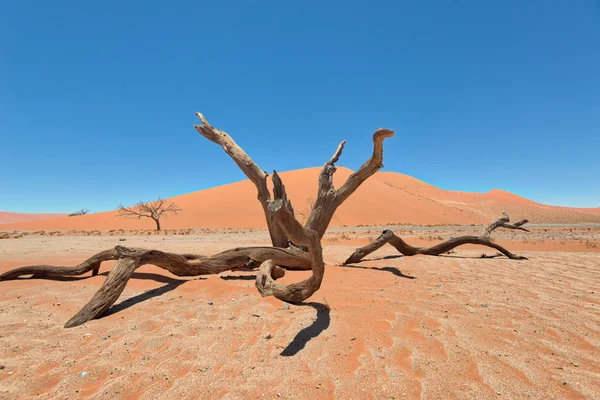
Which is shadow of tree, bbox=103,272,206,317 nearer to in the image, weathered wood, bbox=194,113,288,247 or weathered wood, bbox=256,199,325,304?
weathered wood, bbox=256,199,325,304

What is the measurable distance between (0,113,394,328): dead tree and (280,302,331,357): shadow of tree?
36cm

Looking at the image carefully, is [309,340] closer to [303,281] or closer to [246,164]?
[303,281]

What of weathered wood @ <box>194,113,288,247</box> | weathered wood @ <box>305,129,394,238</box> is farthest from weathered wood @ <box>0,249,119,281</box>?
weathered wood @ <box>305,129,394,238</box>

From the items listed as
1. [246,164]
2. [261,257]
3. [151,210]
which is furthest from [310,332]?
[151,210]

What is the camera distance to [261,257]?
5.20 m

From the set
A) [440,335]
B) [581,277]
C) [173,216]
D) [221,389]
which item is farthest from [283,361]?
[173,216]

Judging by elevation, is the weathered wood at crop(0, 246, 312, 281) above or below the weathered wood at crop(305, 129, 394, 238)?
below

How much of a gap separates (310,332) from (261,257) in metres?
2.45

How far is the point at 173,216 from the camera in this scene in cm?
4206

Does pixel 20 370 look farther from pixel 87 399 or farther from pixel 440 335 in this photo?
pixel 440 335

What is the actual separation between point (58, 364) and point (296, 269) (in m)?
3.97

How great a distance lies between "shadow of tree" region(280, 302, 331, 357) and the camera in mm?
2549

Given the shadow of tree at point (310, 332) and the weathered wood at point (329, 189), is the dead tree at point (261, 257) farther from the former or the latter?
the shadow of tree at point (310, 332)

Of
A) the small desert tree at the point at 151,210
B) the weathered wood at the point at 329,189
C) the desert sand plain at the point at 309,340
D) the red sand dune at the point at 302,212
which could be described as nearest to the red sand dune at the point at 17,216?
the red sand dune at the point at 302,212
